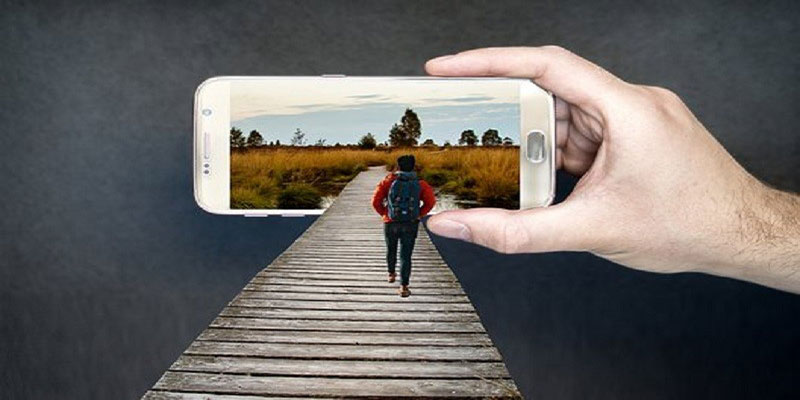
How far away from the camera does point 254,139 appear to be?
1207mm

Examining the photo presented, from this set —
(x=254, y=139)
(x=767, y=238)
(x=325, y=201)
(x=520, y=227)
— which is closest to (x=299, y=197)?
(x=325, y=201)

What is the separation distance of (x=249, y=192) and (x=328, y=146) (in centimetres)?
18

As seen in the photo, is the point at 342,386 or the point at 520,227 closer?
the point at 520,227

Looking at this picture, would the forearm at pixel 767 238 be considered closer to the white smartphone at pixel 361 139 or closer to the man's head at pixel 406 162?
the white smartphone at pixel 361 139

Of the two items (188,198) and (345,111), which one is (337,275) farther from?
(188,198)

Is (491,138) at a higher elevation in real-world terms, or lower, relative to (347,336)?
higher

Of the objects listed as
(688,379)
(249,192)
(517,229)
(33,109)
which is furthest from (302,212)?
Answer: (688,379)

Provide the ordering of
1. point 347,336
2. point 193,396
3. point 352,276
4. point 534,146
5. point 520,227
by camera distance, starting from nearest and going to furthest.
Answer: point 520,227
point 193,396
point 534,146
point 347,336
point 352,276

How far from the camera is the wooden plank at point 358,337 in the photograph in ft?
3.49

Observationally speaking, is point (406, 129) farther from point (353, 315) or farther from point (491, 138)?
point (353, 315)

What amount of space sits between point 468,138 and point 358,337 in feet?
1.38

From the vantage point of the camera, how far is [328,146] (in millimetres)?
1183

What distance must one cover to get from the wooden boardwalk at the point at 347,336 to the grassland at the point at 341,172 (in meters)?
0.05

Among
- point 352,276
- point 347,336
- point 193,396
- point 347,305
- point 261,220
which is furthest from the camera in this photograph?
point 261,220
